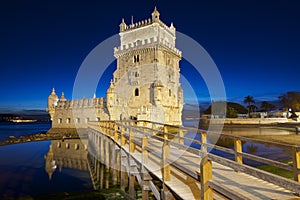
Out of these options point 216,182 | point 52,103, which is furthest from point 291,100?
point 216,182

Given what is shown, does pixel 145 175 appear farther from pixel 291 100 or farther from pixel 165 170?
pixel 291 100

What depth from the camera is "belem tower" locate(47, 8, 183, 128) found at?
112 feet

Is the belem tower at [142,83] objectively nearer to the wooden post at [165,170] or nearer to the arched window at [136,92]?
the arched window at [136,92]

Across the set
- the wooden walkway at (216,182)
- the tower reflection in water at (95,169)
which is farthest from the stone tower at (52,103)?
the wooden walkway at (216,182)

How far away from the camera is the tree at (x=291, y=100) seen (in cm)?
7020

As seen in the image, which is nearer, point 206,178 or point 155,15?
point 206,178

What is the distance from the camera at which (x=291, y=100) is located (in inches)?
2908

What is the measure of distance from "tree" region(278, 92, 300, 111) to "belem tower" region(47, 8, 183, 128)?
5041cm

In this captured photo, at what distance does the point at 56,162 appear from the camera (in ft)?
72.0

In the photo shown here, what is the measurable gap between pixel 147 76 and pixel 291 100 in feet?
204

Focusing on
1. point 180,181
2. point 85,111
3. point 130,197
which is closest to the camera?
point 180,181

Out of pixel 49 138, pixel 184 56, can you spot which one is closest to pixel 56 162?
pixel 49 138

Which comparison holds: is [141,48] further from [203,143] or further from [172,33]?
[203,143]

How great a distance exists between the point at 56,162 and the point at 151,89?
18.2 m
